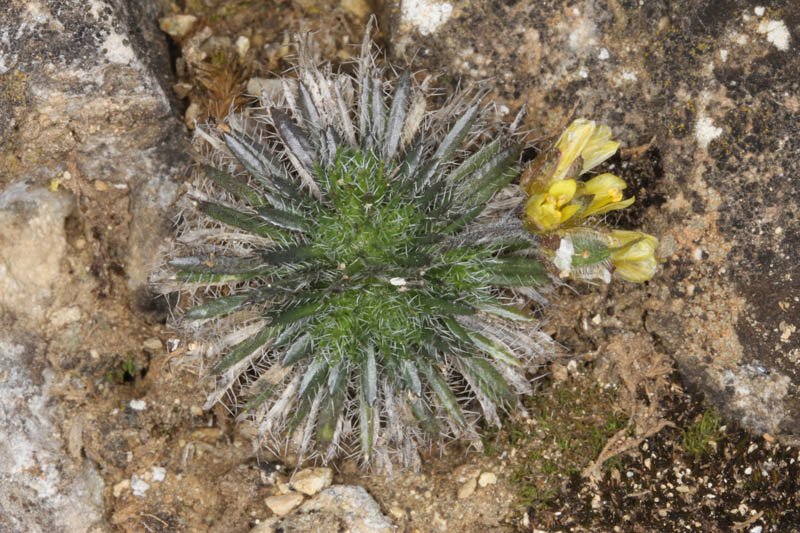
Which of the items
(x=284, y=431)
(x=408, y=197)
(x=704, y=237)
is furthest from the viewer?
(x=284, y=431)

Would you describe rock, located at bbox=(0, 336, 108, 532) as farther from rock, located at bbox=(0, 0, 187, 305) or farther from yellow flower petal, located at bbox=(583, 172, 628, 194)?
yellow flower petal, located at bbox=(583, 172, 628, 194)

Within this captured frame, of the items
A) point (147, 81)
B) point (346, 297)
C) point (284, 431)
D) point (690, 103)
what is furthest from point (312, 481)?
point (690, 103)

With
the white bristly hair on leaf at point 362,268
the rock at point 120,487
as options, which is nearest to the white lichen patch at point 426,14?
the white bristly hair on leaf at point 362,268

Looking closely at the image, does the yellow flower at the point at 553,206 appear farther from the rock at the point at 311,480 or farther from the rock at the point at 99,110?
the rock at the point at 99,110

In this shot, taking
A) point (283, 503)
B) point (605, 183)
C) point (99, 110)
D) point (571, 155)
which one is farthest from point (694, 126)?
point (99, 110)

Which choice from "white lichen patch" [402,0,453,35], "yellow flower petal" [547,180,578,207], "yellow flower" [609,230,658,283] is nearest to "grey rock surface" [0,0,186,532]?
"white lichen patch" [402,0,453,35]

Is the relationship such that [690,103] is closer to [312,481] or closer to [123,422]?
[312,481]

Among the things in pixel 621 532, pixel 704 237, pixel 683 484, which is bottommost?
pixel 621 532
